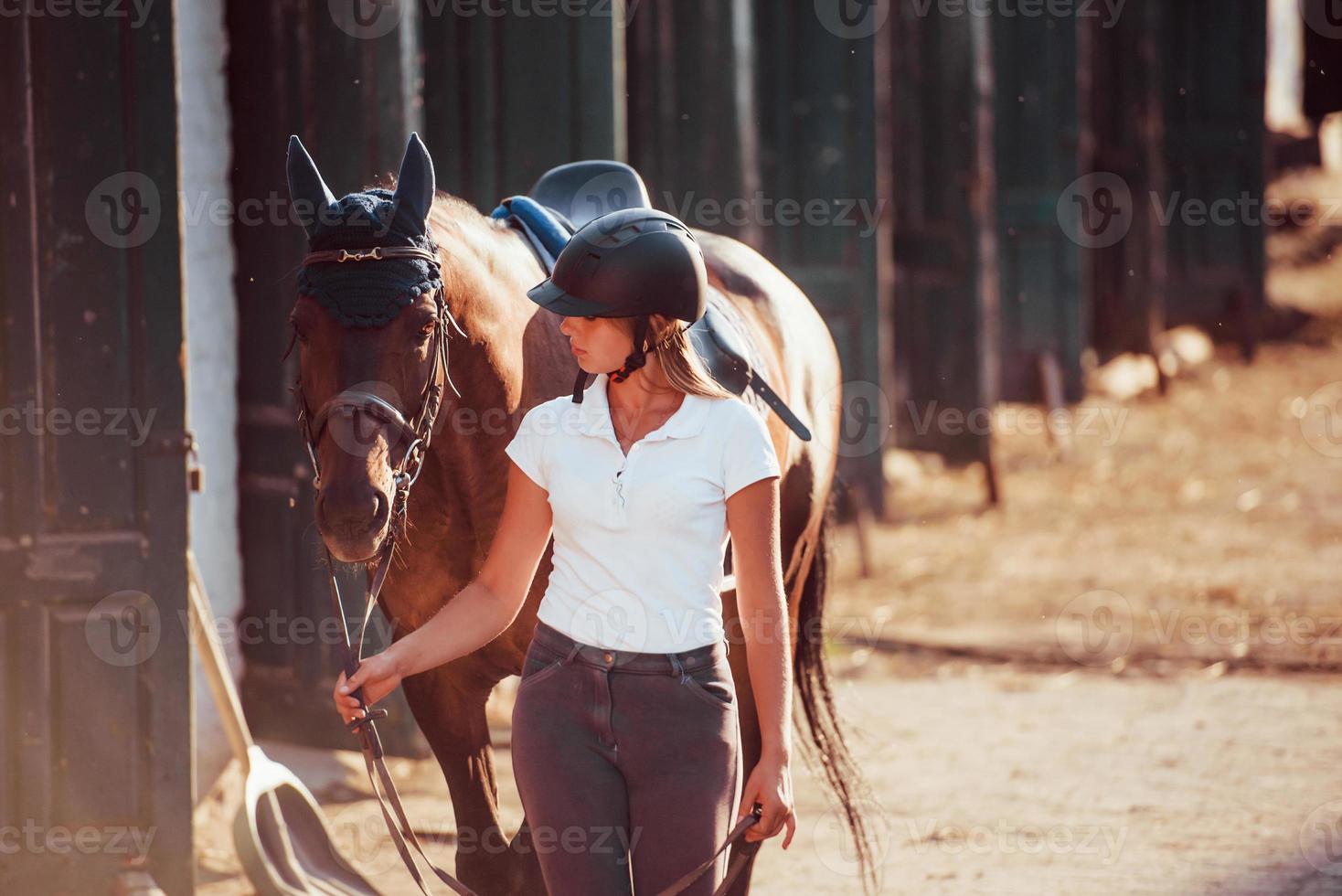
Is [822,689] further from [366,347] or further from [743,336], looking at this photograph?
[366,347]

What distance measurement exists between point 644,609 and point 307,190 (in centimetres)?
106

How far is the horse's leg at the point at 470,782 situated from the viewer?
3746mm

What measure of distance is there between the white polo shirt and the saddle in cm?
93

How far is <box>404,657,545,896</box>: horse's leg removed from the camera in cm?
375

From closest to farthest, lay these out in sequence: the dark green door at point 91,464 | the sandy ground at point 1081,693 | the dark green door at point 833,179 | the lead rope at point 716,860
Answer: the lead rope at point 716,860 → the dark green door at point 91,464 → the sandy ground at point 1081,693 → the dark green door at point 833,179

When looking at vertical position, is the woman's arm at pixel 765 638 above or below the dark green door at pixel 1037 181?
below

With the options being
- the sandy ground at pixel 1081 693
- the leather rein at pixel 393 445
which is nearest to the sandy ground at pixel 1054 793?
the sandy ground at pixel 1081 693

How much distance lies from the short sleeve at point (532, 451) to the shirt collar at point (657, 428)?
0.29 ft

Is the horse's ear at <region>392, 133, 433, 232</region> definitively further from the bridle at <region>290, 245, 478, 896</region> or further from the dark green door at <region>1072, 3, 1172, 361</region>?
the dark green door at <region>1072, 3, 1172, 361</region>

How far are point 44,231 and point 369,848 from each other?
7.36 ft

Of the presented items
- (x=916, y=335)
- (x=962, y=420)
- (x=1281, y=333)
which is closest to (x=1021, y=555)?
(x=962, y=420)

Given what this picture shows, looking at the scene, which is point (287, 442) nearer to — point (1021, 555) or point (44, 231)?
point (44, 231)

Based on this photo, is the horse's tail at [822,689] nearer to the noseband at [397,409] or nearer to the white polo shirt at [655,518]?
the noseband at [397,409]

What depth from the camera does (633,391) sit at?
110 inches
